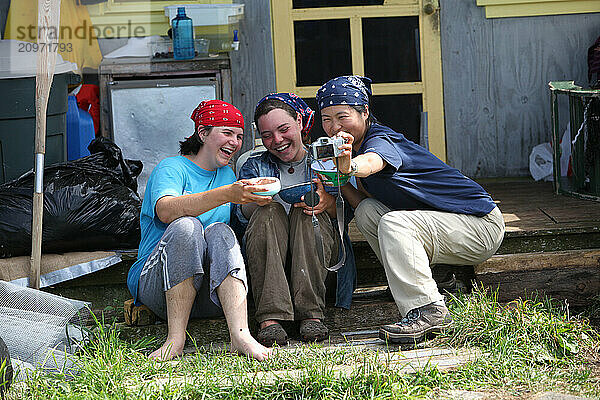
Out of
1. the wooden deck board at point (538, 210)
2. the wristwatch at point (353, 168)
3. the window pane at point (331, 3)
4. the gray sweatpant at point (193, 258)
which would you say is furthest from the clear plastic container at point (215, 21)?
the wristwatch at point (353, 168)

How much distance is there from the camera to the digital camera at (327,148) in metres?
3.05

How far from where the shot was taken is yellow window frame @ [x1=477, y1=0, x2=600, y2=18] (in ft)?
18.1

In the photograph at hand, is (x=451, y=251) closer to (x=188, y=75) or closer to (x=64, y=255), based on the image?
(x=64, y=255)

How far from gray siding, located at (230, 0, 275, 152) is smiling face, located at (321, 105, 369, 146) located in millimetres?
2109

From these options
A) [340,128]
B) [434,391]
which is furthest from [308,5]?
[434,391]

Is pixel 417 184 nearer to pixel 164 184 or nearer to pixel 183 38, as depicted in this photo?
pixel 164 184

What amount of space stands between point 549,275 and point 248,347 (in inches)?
66.9

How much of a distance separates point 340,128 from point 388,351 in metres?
1.05

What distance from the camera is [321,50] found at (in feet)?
18.1

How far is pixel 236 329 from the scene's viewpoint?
10.3 ft

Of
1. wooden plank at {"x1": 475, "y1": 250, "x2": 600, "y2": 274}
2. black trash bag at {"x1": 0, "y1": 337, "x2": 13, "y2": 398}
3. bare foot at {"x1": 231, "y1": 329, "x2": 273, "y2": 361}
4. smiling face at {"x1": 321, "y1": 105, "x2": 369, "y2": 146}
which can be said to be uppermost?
smiling face at {"x1": 321, "y1": 105, "x2": 369, "y2": 146}

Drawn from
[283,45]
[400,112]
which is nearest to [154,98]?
[283,45]

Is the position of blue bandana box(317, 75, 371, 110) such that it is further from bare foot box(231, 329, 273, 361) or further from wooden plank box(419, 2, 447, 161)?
wooden plank box(419, 2, 447, 161)

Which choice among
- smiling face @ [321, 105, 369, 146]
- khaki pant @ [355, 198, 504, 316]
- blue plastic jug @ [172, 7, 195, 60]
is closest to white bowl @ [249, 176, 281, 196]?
smiling face @ [321, 105, 369, 146]
